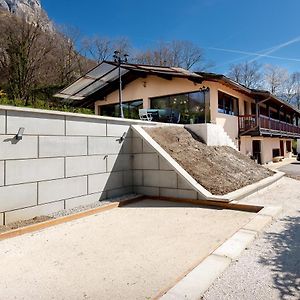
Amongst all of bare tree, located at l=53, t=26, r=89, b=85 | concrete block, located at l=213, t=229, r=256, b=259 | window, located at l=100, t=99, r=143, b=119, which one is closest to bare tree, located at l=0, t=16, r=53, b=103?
bare tree, located at l=53, t=26, r=89, b=85

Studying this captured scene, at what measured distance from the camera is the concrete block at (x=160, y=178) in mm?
6820

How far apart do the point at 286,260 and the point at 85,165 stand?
4.41m

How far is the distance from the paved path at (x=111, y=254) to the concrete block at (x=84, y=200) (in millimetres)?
739

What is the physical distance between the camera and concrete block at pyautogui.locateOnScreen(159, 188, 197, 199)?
6.51 meters

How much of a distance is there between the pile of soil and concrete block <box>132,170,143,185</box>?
0.98 m

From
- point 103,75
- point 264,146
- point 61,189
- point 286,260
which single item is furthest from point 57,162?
point 264,146

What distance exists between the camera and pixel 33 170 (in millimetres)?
5121

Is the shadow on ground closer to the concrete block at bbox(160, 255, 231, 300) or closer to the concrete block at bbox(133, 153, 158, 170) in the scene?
the concrete block at bbox(160, 255, 231, 300)

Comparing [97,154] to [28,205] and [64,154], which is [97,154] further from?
[28,205]

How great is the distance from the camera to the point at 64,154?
5.75 m

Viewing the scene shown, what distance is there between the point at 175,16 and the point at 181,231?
19.9 m

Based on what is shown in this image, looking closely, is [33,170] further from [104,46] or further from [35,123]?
[104,46]

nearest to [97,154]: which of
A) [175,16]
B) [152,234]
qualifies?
[152,234]

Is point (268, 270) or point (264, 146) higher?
point (264, 146)
